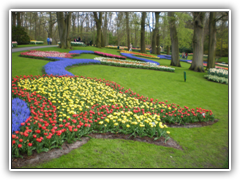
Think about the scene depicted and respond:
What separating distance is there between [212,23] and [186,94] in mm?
12483

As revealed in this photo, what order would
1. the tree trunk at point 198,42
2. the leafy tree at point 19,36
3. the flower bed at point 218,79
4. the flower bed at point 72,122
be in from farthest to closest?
the leafy tree at point 19,36 < the tree trunk at point 198,42 < the flower bed at point 218,79 < the flower bed at point 72,122

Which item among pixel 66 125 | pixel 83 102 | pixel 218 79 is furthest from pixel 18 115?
pixel 218 79

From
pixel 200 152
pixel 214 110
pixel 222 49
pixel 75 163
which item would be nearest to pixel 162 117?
pixel 200 152

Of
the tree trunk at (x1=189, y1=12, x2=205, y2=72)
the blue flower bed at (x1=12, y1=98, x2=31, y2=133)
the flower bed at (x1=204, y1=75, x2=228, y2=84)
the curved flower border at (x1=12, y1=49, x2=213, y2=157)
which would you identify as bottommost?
the curved flower border at (x1=12, y1=49, x2=213, y2=157)

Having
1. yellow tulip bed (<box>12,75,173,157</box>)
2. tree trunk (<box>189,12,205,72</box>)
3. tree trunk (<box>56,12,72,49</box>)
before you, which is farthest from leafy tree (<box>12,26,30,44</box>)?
tree trunk (<box>189,12,205,72</box>)

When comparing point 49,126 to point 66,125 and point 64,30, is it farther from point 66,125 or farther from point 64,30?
point 64,30

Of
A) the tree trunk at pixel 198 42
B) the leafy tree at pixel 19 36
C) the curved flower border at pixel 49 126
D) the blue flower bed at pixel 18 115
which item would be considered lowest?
the curved flower border at pixel 49 126

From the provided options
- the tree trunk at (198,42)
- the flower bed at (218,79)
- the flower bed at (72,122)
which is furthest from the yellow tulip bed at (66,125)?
the tree trunk at (198,42)

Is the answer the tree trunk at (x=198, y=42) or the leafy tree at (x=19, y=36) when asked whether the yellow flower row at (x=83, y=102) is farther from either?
the leafy tree at (x=19, y=36)

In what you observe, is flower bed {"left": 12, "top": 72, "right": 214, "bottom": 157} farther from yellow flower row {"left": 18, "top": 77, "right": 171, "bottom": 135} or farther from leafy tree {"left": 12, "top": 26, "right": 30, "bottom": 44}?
leafy tree {"left": 12, "top": 26, "right": 30, "bottom": 44}

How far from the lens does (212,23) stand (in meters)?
16.9

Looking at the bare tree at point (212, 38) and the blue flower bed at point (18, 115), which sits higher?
the bare tree at point (212, 38)

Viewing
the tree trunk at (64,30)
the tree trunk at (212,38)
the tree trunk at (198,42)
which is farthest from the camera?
the tree trunk at (64,30)
